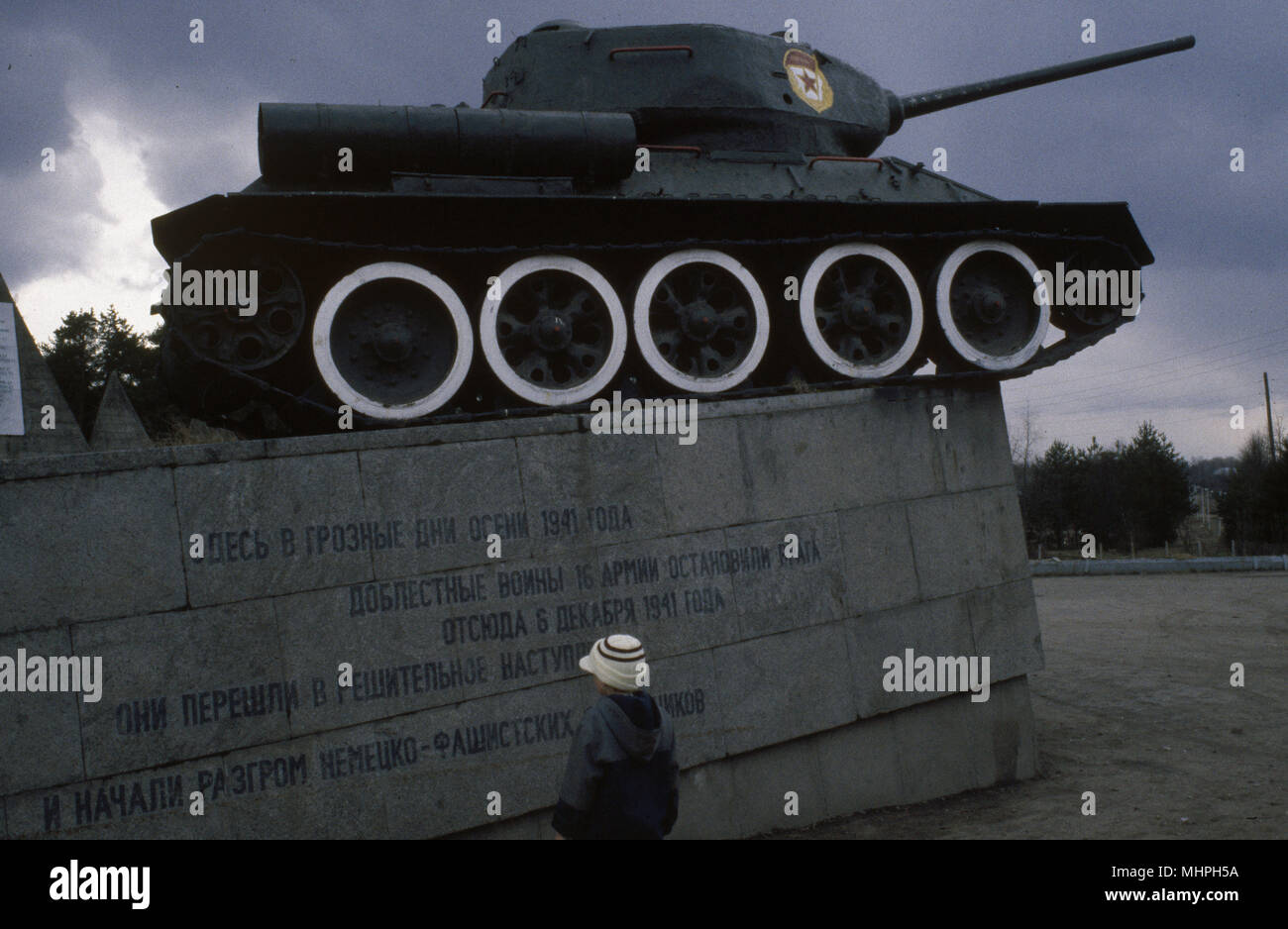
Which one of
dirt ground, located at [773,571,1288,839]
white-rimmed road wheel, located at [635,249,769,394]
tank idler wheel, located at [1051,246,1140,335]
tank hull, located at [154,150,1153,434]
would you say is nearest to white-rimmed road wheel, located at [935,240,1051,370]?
tank hull, located at [154,150,1153,434]

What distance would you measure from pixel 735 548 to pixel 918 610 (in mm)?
2097

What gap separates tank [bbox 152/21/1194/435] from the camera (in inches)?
346

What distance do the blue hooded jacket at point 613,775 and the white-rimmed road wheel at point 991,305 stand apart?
7.34 metres

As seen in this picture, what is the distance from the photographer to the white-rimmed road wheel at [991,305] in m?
10.7

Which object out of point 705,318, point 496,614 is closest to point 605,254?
point 705,318

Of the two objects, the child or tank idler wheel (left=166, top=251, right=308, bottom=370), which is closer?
the child

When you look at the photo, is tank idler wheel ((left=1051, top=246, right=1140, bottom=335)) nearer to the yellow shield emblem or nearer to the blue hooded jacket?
the yellow shield emblem

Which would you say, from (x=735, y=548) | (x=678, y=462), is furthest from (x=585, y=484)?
(x=735, y=548)

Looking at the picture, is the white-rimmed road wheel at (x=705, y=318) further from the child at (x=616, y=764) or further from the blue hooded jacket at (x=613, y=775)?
the blue hooded jacket at (x=613, y=775)

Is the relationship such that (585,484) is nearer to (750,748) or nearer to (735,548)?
(735,548)

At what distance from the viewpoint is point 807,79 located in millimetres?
11820

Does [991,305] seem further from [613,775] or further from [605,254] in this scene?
[613,775]

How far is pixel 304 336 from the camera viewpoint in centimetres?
898

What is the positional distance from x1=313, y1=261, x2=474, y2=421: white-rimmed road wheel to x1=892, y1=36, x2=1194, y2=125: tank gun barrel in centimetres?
774
